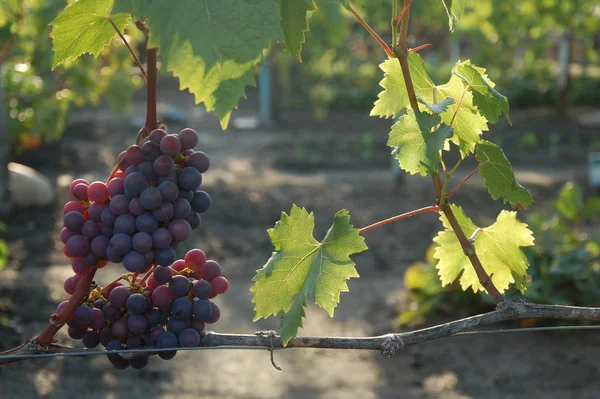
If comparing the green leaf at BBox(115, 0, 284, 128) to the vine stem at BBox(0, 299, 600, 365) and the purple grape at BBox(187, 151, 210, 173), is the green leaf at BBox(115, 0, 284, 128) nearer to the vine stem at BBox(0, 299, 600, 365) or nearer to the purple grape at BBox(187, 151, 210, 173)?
the purple grape at BBox(187, 151, 210, 173)

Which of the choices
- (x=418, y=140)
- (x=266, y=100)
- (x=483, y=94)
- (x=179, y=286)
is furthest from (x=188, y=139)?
(x=266, y=100)

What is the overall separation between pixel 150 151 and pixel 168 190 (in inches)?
2.6

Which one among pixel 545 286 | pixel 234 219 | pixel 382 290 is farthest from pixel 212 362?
pixel 234 219

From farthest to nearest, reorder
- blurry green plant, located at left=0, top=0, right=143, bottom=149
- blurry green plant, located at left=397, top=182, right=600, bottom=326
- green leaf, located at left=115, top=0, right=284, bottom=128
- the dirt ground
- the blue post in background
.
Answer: the blue post in background
blurry green plant, located at left=0, top=0, right=143, bottom=149
blurry green plant, located at left=397, top=182, right=600, bottom=326
the dirt ground
green leaf, located at left=115, top=0, right=284, bottom=128

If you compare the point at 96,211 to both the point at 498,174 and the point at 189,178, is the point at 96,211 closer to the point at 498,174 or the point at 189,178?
the point at 189,178

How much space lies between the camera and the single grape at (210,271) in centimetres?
126

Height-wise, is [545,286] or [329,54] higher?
[329,54]

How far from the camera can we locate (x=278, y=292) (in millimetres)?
1228

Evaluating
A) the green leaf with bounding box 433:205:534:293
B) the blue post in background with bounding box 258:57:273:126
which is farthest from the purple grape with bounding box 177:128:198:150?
the blue post in background with bounding box 258:57:273:126

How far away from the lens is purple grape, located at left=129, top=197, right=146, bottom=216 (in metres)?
1.13

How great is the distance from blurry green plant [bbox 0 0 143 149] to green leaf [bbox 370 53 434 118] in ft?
17.8

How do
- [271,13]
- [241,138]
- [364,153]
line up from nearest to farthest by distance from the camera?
[271,13], [364,153], [241,138]

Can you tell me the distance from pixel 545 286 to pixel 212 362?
200 centimetres

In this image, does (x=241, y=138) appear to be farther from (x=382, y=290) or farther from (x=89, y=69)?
(x=382, y=290)
